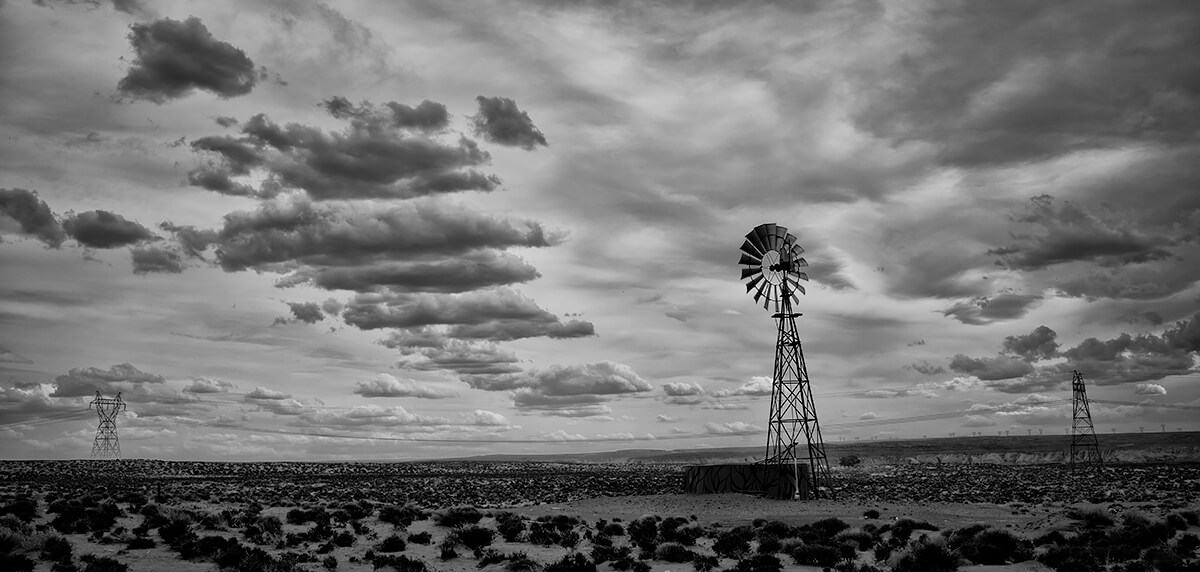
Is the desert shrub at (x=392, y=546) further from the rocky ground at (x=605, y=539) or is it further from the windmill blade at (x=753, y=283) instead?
the windmill blade at (x=753, y=283)

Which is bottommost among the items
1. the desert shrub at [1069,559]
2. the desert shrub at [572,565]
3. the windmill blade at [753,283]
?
the desert shrub at [572,565]

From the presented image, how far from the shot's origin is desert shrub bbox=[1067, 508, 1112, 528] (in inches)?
1223

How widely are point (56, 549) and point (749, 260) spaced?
3633 cm

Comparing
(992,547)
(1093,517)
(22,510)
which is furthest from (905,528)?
(22,510)

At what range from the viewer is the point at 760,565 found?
2417 centimetres

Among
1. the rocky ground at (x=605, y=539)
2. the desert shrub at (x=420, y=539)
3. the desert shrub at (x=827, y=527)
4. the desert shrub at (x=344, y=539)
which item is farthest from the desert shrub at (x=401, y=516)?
the desert shrub at (x=827, y=527)

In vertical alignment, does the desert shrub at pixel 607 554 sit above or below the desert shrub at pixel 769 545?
above

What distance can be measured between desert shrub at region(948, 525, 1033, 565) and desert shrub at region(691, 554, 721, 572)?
7.46 metres

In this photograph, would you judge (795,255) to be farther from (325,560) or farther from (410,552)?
(325,560)

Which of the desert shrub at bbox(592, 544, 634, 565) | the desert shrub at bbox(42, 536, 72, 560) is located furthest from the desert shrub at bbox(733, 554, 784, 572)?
the desert shrub at bbox(42, 536, 72, 560)

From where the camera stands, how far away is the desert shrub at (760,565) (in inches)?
920

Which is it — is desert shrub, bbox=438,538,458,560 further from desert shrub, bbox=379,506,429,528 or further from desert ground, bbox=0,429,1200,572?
desert shrub, bbox=379,506,429,528

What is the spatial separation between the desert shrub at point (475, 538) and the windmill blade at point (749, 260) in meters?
25.1

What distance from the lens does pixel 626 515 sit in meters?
43.3
